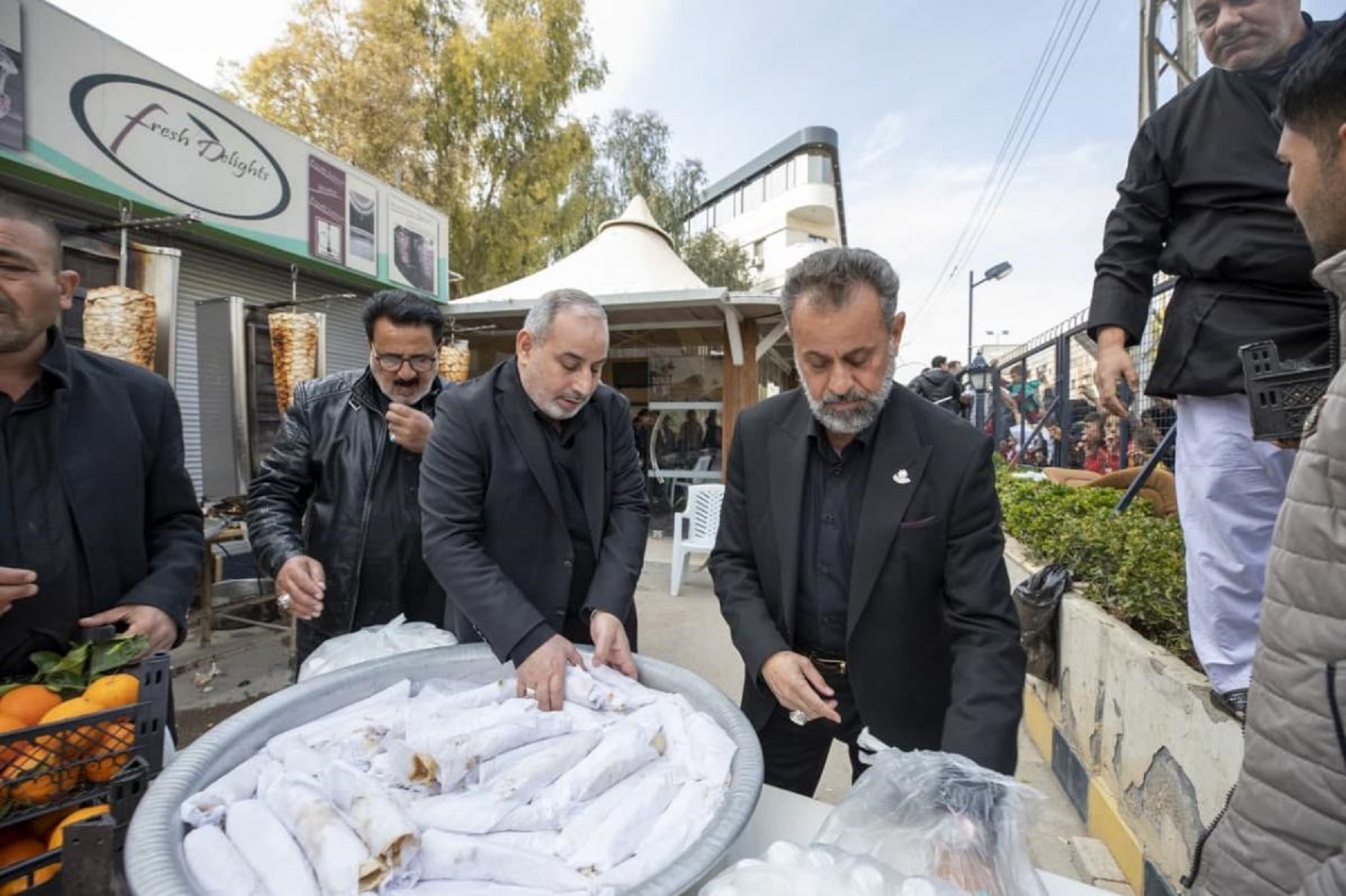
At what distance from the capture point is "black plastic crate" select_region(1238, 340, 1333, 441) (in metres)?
1.36

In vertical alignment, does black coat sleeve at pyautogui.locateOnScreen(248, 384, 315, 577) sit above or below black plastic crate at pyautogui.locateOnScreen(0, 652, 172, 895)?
above

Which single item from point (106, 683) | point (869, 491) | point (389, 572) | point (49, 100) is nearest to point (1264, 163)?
point (869, 491)

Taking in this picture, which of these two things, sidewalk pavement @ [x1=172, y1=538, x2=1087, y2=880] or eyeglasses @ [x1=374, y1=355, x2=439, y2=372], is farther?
sidewalk pavement @ [x1=172, y1=538, x2=1087, y2=880]

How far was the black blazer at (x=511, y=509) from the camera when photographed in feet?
5.89

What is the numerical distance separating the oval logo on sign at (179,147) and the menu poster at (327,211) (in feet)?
1.24

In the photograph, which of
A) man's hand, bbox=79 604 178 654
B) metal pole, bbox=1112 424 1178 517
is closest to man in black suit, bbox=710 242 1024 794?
man's hand, bbox=79 604 178 654

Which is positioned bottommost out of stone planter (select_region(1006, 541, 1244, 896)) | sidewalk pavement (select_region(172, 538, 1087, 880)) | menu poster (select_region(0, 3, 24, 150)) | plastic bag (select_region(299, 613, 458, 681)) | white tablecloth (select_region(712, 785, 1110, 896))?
sidewalk pavement (select_region(172, 538, 1087, 880))

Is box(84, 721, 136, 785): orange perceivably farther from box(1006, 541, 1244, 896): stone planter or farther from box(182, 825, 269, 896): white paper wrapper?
box(1006, 541, 1244, 896): stone planter

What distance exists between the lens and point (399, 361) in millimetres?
2422

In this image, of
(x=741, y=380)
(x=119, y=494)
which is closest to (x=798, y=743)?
(x=119, y=494)

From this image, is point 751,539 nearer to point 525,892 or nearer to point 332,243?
point 525,892

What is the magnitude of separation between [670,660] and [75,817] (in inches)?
161

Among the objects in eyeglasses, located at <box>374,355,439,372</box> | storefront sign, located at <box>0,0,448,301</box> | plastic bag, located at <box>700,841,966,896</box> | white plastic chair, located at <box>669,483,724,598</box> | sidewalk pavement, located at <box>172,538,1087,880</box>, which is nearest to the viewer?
plastic bag, located at <box>700,841,966,896</box>

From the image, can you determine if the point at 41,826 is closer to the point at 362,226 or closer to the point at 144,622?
the point at 144,622
